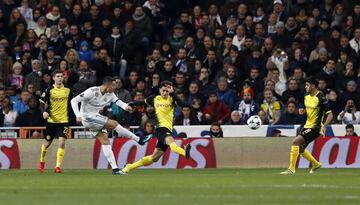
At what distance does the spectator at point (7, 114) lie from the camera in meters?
28.2

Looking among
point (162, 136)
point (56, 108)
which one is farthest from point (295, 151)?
point (56, 108)

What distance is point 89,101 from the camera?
75.4ft

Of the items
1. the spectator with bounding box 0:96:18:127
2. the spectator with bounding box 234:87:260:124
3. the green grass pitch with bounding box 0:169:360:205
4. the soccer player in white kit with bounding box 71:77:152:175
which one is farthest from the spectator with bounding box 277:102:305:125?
the spectator with bounding box 0:96:18:127

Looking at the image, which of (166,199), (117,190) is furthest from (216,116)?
(166,199)

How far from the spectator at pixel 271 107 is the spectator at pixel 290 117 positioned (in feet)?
0.69

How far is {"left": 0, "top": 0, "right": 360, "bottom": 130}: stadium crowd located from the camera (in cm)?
2772

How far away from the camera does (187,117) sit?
90.8 ft

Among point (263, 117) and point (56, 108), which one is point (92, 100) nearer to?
point (56, 108)

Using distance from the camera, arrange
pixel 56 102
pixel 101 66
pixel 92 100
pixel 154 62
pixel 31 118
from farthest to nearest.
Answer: pixel 154 62
pixel 101 66
pixel 31 118
pixel 56 102
pixel 92 100

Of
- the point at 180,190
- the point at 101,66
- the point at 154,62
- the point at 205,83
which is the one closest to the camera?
the point at 180,190

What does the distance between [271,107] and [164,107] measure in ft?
18.2

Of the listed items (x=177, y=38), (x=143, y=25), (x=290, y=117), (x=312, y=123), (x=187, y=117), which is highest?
(x=143, y=25)

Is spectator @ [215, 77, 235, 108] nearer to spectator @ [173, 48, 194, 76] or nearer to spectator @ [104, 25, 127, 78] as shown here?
spectator @ [173, 48, 194, 76]

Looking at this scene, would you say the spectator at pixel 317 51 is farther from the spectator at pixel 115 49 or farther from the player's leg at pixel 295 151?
the player's leg at pixel 295 151
